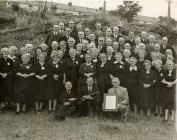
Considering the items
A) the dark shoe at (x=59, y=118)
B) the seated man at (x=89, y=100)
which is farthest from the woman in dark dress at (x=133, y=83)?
the dark shoe at (x=59, y=118)

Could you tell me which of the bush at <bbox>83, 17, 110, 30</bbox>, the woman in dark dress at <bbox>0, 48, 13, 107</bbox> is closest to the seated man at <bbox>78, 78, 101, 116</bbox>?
the woman in dark dress at <bbox>0, 48, 13, 107</bbox>

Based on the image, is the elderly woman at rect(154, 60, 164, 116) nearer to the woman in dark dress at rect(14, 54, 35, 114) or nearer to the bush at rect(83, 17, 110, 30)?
the woman in dark dress at rect(14, 54, 35, 114)

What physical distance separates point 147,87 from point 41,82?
5.34 ft

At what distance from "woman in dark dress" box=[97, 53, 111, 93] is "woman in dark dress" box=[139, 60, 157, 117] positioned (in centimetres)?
50

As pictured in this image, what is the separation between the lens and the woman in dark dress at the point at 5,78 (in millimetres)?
5828

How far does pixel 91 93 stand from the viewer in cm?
574

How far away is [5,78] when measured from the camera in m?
5.85

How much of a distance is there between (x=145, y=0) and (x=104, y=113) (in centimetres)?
186

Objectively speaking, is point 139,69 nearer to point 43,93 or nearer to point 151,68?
point 151,68

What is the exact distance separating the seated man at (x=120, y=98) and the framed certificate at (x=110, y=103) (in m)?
0.06

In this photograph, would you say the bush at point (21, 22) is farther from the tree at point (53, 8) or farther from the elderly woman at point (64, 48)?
the elderly woman at point (64, 48)

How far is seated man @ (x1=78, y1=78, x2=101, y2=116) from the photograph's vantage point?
5.70 m


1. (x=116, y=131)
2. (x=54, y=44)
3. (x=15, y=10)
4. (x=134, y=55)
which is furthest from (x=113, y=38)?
(x=15, y=10)

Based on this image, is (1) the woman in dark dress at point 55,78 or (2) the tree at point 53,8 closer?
(1) the woman in dark dress at point 55,78
